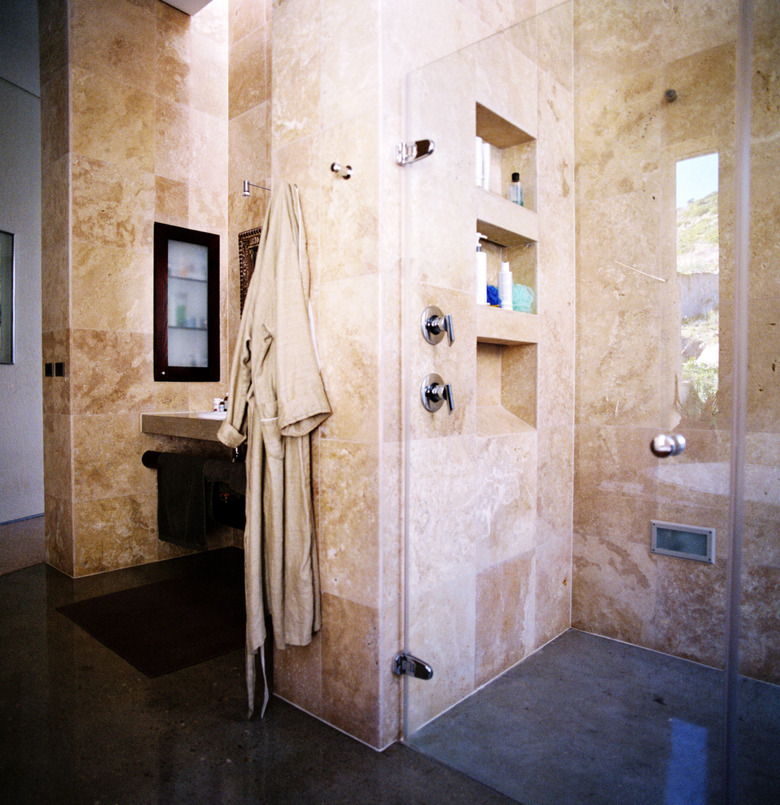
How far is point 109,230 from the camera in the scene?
125 inches

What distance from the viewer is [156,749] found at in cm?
165

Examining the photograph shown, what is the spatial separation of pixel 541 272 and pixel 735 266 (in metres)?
0.74

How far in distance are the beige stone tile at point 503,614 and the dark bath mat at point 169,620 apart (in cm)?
103

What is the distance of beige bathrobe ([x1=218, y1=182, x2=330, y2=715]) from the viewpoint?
5.63 feet

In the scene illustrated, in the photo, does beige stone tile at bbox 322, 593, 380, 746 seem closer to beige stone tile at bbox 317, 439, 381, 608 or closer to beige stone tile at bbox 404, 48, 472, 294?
beige stone tile at bbox 317, 439, 381, 608

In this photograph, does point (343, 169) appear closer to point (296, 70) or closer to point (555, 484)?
point (296, 70)

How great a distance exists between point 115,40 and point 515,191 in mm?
2594

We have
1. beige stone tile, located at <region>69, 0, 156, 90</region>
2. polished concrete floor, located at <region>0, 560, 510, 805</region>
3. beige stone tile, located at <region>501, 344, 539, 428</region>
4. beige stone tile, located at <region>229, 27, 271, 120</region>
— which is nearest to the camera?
polished concrete floor, located at <region>0, 560, 510, 805</region>

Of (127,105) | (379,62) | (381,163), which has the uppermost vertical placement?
(127,105)

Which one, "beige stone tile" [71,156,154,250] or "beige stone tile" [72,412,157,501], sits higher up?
"beige stone tile" [71,156,154,250]

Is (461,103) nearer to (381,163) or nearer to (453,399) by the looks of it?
(381,163)

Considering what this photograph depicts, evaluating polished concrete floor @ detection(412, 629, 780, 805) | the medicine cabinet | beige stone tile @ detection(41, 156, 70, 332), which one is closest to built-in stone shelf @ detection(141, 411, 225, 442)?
the medicine cabinet

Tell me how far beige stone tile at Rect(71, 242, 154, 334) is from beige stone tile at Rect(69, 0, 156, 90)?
984 mm

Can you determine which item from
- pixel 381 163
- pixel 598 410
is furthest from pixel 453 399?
pixel 381 163
